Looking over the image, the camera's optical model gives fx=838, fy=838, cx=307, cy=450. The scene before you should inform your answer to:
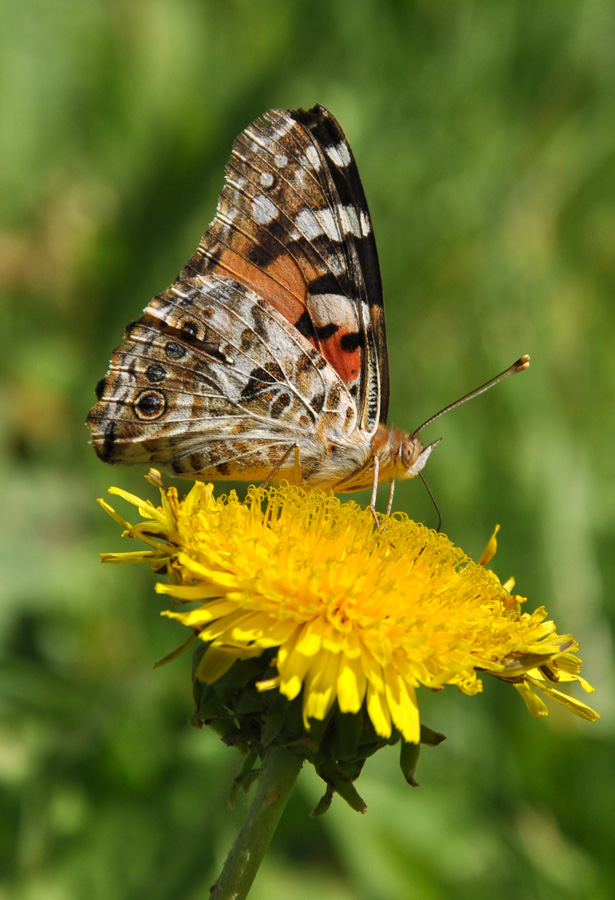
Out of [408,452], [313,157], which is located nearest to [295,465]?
[408,452]

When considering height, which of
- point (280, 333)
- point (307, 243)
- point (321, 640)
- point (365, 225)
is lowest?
point (321, 640)

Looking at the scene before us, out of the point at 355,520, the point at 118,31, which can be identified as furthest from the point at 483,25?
the point at 355,520

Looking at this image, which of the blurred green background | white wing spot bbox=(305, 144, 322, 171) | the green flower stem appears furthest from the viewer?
the blurred green background

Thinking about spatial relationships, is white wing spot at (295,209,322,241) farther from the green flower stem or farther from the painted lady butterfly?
the green flower stem

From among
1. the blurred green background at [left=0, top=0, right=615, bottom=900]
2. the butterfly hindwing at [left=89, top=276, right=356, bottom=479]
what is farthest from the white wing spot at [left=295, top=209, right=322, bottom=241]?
the blurred green background at [left=0, top=0, right=615, bottom=900]

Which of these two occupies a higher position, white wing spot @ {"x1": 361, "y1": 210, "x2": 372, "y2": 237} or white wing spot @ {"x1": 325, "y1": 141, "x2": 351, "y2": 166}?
white wing spot @ {"x1": 325, "y1": 141, "x2": 351, "y2": 166}

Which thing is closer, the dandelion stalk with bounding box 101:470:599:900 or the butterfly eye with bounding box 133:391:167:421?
the dandelion stalk with bounding box 101:470:599:900

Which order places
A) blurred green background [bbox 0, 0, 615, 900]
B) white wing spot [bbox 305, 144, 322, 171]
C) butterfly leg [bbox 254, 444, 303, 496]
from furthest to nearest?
blurred green background [bbox 0, 0, 615, 900] < white wing spot [bbox 305, 144, 322, 171] < butterfly leg [bbox 254, 444, 303, 496]

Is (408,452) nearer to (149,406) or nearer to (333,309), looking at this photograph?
(333,309)
